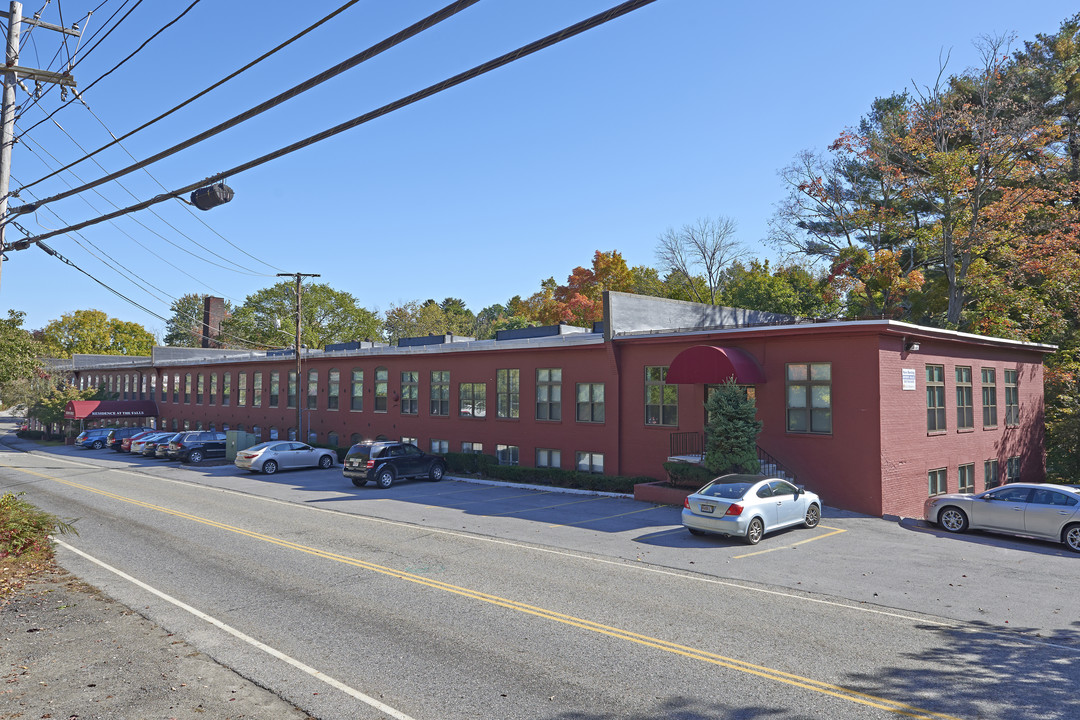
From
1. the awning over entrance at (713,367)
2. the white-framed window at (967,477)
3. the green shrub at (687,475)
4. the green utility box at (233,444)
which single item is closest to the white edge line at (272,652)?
the green shrub at (687,475)

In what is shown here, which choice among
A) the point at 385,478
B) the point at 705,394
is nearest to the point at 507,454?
the point at 385,478

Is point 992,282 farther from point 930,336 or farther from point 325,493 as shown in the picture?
point 325,493

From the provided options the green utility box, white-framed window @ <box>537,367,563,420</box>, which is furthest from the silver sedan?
the green utility box

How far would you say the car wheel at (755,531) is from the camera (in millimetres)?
15625

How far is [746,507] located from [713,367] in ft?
21.3

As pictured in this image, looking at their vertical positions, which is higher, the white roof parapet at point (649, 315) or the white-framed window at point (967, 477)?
the white roof parapet at point (649, 315)

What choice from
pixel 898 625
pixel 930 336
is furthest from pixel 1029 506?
pixel 898 625

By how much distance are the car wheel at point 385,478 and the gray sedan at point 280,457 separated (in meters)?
8.56

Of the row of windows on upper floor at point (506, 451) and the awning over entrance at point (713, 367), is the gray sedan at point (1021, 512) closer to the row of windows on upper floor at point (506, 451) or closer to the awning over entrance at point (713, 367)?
the awning over entrance at point (713, 367)

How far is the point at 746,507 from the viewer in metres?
15.6

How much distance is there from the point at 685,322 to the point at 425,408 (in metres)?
14.1

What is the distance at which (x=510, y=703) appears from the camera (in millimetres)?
7043

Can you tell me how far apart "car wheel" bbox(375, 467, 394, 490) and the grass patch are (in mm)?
12864

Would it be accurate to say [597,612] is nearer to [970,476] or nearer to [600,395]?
[600,395]
